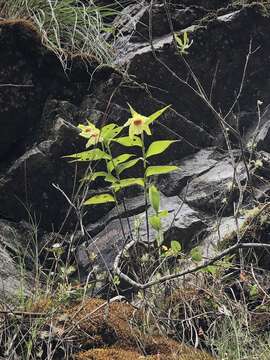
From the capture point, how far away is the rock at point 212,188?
11.1ft

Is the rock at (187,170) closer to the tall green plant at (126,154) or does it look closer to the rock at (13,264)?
the rock at (13,264)

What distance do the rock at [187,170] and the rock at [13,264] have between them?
94 centimetres

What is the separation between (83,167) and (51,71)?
673 mm

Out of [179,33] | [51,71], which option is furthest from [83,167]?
[179,33]

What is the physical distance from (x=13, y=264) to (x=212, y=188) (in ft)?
4.51

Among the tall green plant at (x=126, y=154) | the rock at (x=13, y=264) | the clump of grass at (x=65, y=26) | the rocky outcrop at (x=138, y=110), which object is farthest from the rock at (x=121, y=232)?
the clump of grass at (x=65, y=26)

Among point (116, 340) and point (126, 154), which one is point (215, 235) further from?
point (126, 154)

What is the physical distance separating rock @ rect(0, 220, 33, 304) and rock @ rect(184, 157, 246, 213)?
1.04m

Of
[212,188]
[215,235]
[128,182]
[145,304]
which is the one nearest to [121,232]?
[215,235]

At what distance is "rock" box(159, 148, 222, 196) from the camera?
3.55 m

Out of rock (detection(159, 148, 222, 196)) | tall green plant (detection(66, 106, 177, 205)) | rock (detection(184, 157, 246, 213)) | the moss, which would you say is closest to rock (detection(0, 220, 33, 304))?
the moss

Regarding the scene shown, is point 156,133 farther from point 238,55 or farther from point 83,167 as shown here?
point 238,55

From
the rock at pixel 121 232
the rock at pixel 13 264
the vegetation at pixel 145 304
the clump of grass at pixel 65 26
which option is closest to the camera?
the vegetation at pixel 145 304

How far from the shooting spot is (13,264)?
2.67 m
